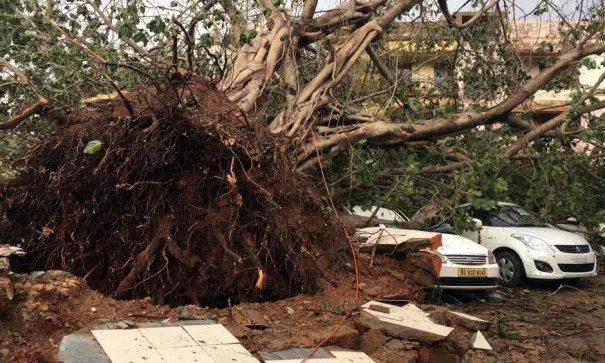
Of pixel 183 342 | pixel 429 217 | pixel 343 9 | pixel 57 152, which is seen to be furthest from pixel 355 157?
pixel 183 342

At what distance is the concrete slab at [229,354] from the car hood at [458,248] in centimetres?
519

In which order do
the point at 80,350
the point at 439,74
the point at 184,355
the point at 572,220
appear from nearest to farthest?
the point at 80,350, the point at 184,355, the point at 572,220, the point at 439,74

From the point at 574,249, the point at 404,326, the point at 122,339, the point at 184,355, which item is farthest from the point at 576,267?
the point at 122,339

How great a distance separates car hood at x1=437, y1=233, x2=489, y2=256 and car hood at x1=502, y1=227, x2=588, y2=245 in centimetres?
186

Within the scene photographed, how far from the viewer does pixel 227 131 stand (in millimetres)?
5836

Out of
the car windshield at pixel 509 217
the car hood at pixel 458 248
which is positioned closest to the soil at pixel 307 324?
the car hood at pixel 458 248

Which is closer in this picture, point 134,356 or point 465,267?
point 134,356

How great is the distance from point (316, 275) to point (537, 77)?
5625 mm

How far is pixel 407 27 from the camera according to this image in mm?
11719

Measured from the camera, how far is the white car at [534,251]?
411 inches

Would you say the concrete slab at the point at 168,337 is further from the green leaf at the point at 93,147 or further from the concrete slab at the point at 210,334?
the green leaf at the point at 93,147

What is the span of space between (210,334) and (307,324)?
3.28ft

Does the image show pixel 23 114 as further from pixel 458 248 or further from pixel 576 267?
pixel 576 267

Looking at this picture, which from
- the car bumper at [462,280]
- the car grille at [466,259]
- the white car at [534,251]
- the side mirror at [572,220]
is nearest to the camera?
the car bumper at [462,280]
